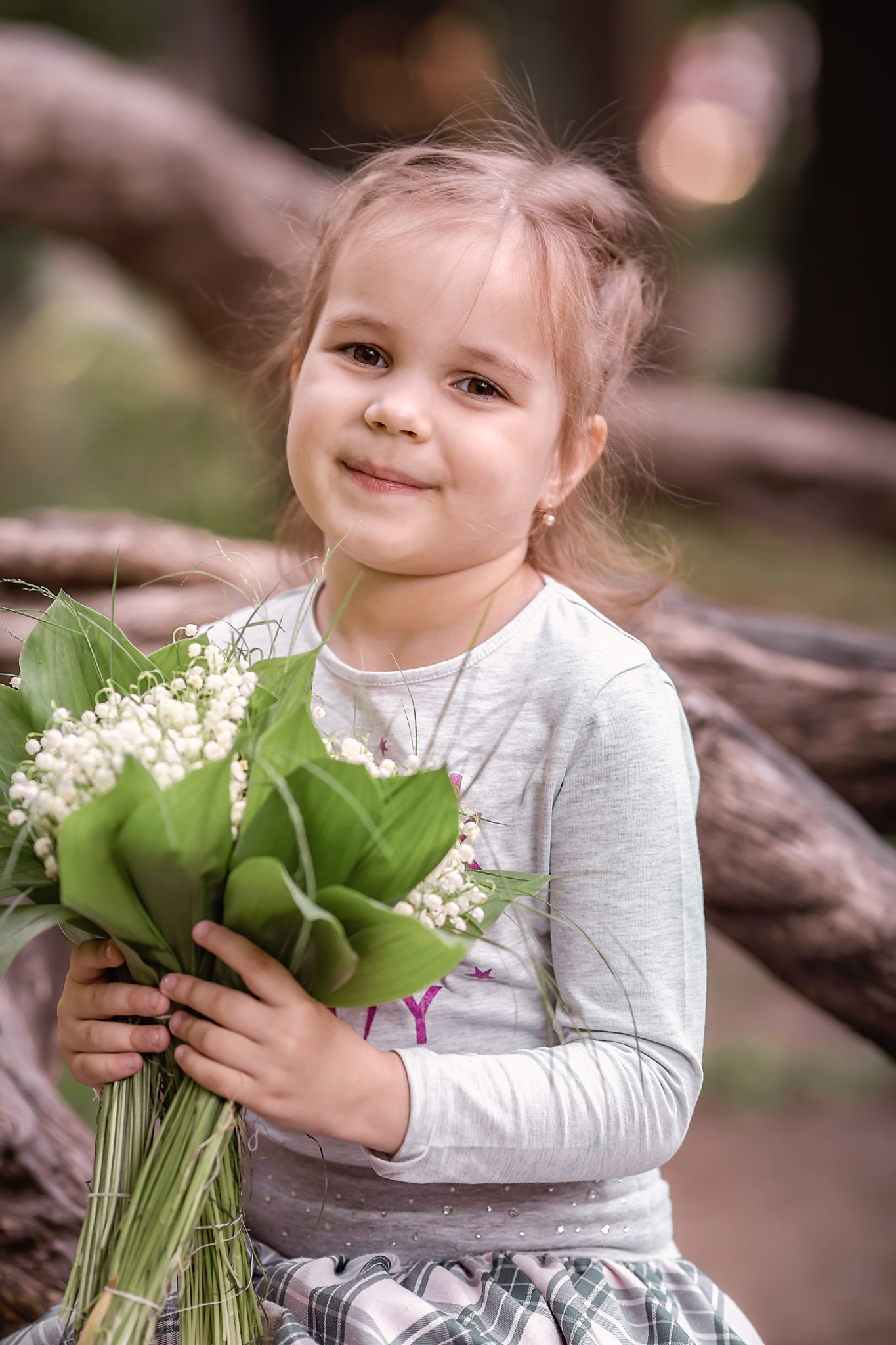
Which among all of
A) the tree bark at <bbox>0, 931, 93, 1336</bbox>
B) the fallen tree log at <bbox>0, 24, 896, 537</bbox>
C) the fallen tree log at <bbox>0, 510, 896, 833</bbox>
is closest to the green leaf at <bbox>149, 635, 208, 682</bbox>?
the tree bark at <bbox>0, 931, 93, 1336</bbox>

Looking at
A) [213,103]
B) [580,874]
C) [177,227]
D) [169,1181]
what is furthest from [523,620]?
[213,103]

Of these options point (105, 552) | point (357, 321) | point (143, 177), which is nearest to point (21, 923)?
point (357, 321)

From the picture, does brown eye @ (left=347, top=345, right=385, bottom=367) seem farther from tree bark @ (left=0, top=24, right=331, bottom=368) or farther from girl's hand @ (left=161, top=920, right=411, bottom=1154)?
tree bark @ (left=0, top=24, right=331, bottom=368)

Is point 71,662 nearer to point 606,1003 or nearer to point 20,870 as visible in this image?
point 20,870

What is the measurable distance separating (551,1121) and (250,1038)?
299 mm

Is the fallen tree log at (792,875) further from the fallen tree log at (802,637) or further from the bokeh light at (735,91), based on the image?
the bokeh light at (735,91)

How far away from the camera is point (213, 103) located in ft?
20.0

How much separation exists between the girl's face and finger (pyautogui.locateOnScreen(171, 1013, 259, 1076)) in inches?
18.4

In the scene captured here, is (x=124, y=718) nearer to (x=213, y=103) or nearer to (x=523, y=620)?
(x=523, y=620)

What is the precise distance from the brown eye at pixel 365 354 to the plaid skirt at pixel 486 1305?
0.87 m

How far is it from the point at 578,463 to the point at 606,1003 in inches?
22.3

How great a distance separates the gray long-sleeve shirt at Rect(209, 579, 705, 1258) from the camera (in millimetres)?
989

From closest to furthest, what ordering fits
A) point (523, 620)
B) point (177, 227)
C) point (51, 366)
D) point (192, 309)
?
1. point (523, 620)
2. point (177, 227)
3. point (192, 309)
4. point (51, 366)

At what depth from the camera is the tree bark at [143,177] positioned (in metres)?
3.59
